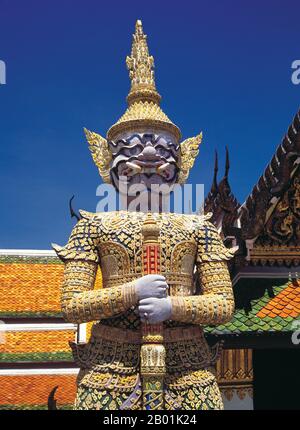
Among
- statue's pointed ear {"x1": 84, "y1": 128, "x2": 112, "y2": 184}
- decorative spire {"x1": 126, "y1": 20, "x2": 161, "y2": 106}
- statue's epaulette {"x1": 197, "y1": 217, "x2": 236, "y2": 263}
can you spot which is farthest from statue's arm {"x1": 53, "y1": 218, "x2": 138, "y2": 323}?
decorative spire {"x1": 126, "y1": 20, "x2": 161, "y2": 106}

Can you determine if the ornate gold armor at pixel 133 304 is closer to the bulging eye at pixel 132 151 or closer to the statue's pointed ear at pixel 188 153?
the bulging eye at pixel 132 151

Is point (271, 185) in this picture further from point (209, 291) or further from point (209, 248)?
point (209, 291)

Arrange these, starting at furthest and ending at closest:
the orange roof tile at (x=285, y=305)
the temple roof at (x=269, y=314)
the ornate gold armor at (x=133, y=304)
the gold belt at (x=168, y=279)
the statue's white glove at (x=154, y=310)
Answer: the orange roof tile at (x=285, y=305), the temple roof at (x=269, y=314), the gold belt at (x=168, y=279), the ornate gold armor at (x=133, y=304), the statue's white glove at (x=154, y=310)

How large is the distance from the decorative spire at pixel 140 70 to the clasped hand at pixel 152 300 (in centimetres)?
187

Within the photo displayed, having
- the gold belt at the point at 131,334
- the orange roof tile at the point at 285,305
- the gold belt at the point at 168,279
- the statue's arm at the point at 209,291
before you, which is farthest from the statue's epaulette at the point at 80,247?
the orange roof tile at the point at 285,305

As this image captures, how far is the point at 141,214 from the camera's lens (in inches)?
178

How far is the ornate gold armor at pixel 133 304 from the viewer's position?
12.9 ft

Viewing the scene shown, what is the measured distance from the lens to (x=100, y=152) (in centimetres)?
503

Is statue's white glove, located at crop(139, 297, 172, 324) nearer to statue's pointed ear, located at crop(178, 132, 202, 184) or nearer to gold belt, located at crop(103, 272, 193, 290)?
gold belt, located at crop(103, 272, 193, 290)

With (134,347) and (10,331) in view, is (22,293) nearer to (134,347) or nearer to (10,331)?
(10,331)

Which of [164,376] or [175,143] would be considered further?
[175,143]

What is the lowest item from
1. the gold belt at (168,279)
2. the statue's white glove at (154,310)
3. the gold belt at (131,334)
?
the gold belt at (131,334)
